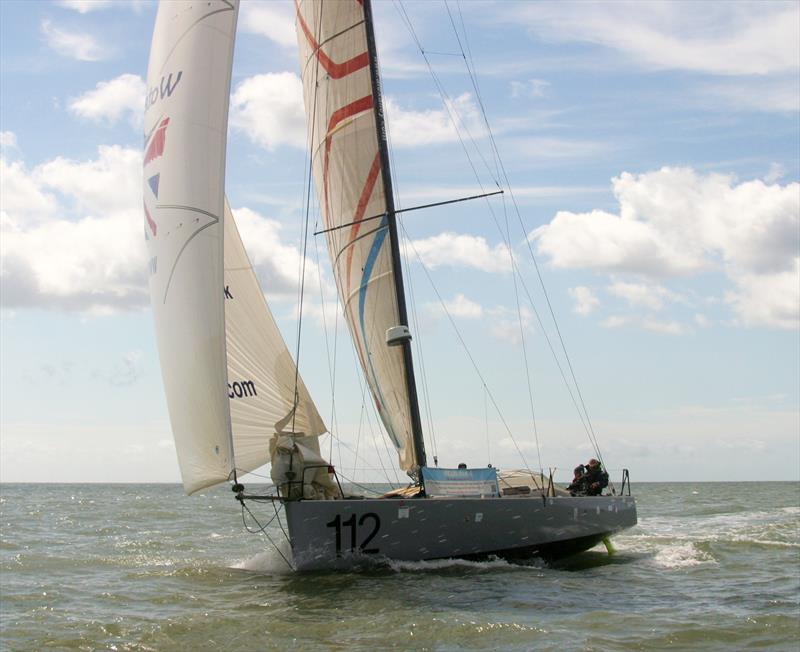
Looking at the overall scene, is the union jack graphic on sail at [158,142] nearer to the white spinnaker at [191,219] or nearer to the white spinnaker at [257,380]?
the white spinnaker at [191,219]

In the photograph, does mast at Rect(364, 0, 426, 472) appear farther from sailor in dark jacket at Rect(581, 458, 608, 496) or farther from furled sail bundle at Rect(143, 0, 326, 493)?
sailor in dark jacket at Rect(581, 458, 608, 496)

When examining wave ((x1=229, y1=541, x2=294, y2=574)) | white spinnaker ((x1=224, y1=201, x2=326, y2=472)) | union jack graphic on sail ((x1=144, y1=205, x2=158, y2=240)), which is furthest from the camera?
wave ((x1=229, y1=541, x2=294, y2=574))

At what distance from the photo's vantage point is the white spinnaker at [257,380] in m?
14.6

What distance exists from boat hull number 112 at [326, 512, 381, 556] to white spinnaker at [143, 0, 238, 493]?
2004mm

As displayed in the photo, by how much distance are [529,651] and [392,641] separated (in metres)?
1.48

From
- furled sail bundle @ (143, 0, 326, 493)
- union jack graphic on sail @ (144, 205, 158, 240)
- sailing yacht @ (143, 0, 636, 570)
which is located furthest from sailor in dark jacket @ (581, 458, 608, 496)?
union jack graphic on sail @ (144, 205, 158, 240)

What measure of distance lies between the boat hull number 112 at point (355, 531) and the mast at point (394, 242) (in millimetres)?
2560

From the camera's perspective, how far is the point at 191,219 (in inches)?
520

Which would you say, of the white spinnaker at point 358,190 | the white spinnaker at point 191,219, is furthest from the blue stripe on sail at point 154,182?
the white spinnaker at point 358,190

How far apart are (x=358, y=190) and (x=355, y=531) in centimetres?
613

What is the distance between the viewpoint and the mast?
55.5 ft

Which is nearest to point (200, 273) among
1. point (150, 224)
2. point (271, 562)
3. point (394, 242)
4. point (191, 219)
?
point (191, 219)

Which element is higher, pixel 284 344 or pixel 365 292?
pixel 365 292

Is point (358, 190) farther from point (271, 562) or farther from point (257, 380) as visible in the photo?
point (271, 562)
